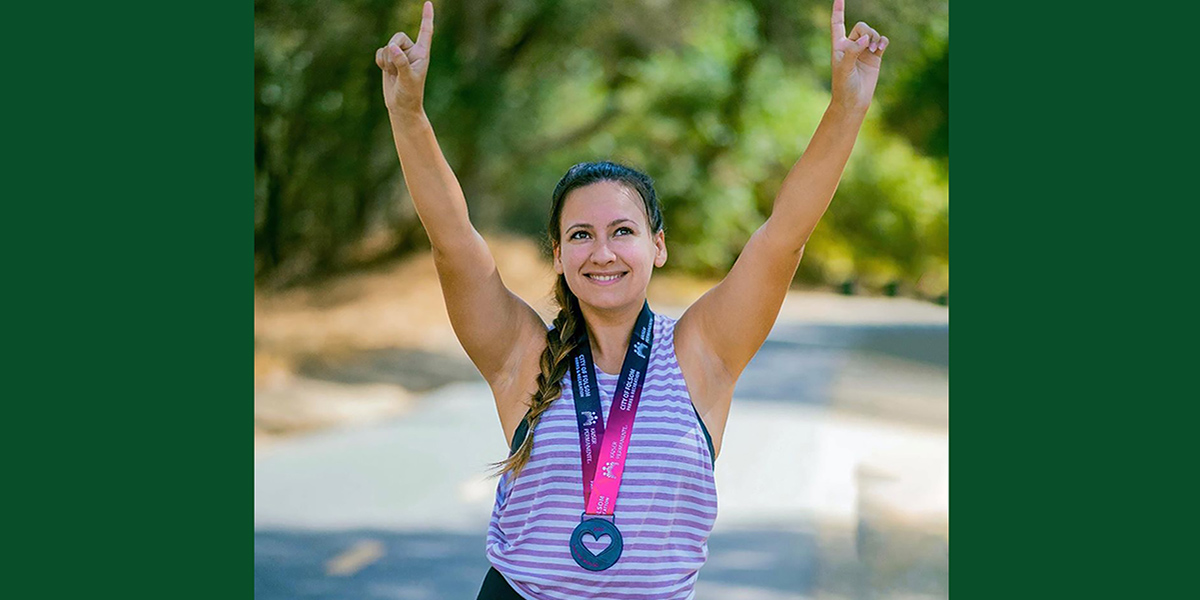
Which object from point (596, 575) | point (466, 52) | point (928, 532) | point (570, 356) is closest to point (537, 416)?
point (570, 356)

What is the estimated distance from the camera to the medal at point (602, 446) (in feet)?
7.36

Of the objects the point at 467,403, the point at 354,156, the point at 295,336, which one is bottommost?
the point at 467,403

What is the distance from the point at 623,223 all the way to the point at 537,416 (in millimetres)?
387

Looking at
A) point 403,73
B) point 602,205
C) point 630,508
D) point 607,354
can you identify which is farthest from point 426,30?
point 630,508

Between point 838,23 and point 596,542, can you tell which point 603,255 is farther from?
point 838,23

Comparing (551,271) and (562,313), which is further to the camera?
(551,271)

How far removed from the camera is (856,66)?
2.42 m

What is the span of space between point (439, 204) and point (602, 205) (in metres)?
0.30

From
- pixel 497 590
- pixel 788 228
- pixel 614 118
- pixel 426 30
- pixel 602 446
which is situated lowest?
pixel 497 590

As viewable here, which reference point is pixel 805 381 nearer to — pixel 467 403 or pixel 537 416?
pixel 467 403

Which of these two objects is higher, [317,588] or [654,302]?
[654,302]

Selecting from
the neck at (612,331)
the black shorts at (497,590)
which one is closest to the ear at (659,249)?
the neck at (612,331)

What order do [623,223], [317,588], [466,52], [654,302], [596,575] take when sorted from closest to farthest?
[596,575] → [623,223] → [317,588] → [466,52] → [654,302]

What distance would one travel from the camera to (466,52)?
53.2 ft
